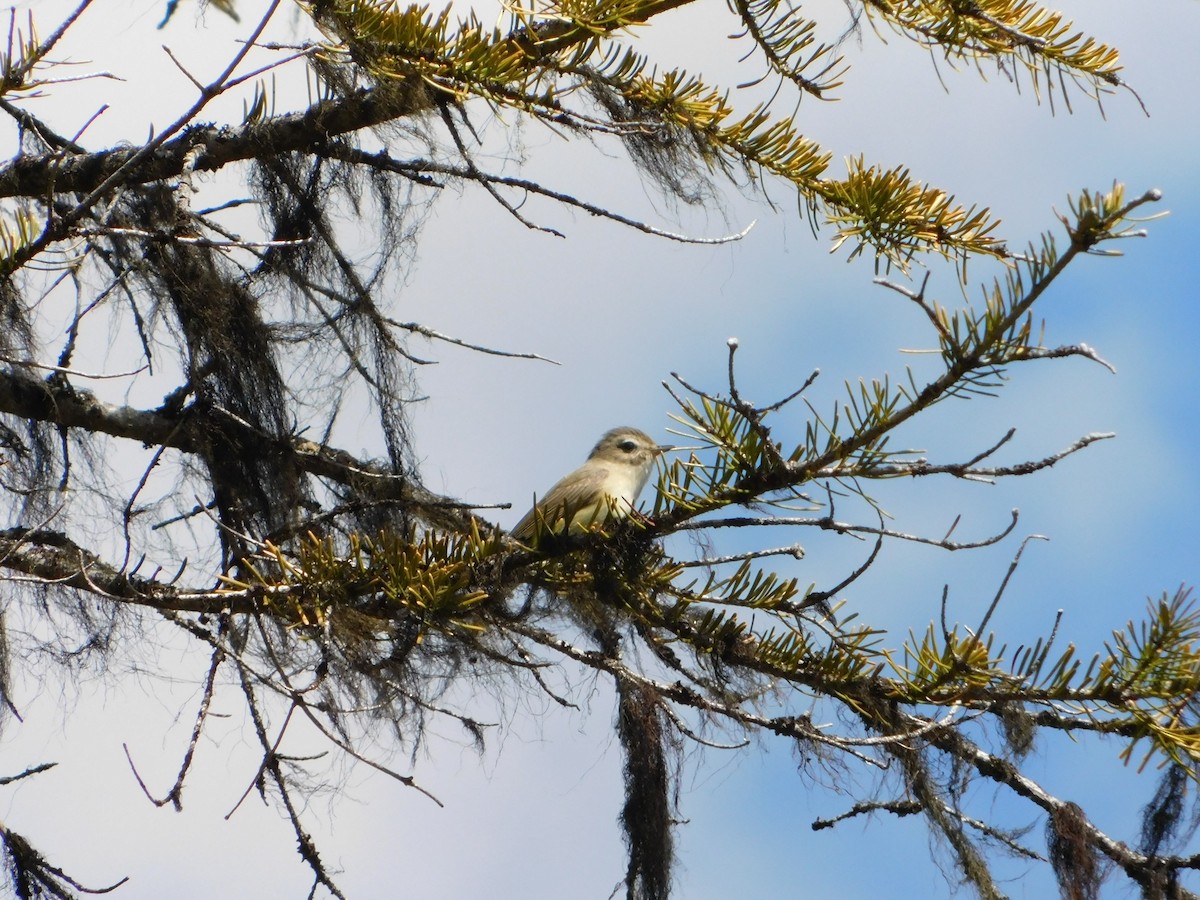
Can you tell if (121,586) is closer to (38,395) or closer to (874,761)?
(38,395)

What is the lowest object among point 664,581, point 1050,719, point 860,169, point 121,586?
point 1050,719

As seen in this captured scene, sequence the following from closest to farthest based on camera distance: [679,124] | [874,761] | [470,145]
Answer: [874,761] → [679,124] → [470,145]

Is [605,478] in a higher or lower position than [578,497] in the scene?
higher

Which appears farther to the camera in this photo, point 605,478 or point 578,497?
point 605,478

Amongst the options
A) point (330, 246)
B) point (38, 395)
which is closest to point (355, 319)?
point (330, 246)

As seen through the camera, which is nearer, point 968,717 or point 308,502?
point 968,717

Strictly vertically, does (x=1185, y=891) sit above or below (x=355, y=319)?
below

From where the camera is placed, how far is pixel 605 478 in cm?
488

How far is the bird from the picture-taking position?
15.2 ft

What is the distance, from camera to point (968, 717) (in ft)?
9.50

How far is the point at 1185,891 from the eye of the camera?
3438mm

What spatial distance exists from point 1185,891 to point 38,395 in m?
4.10

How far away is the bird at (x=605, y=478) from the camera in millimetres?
4645

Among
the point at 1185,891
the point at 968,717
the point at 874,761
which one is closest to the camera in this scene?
the point at 968,717
